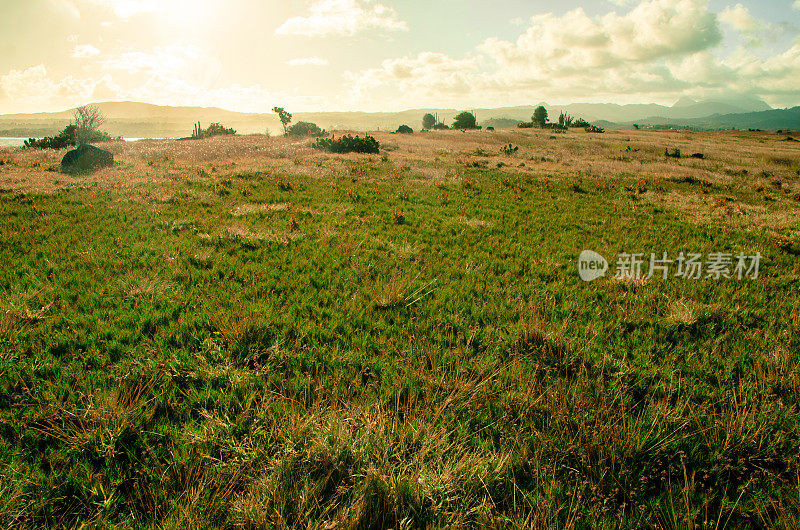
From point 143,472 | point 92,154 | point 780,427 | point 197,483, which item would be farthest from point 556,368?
point 92,154

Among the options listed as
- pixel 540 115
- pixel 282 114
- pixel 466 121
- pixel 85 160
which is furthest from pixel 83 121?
pixel 540 115

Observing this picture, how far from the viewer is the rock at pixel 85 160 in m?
20.9

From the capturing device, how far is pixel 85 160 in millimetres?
21891

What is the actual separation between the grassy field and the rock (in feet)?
48.0

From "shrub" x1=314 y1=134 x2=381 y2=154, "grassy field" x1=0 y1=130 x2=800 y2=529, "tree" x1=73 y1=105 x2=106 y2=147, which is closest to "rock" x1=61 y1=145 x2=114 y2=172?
"tree" x1=73 y1=105 x2=106 y2=147

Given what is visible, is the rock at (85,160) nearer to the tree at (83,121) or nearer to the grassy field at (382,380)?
the tree at (83,121)

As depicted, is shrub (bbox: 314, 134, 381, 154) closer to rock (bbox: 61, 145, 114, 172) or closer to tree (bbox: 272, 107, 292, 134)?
rock (bbox: 61, 145, 114, 172)

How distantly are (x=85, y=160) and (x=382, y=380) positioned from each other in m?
27.5

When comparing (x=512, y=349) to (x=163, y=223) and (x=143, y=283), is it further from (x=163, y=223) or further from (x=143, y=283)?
(x=163, y=223)

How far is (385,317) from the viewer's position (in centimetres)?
523

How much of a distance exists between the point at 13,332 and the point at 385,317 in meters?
4.55

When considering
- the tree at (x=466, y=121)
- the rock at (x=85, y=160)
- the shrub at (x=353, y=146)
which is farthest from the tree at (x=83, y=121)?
the tree at (x=466, y=121)

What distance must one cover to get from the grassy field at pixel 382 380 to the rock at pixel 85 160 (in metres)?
14.6

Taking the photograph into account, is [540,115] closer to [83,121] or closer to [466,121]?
[466,121]
